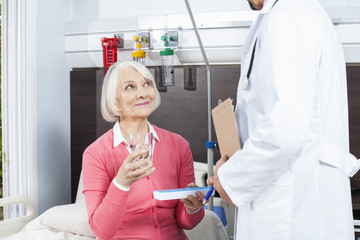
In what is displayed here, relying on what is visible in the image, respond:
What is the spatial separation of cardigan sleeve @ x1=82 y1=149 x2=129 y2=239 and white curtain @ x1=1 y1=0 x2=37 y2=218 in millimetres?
1061

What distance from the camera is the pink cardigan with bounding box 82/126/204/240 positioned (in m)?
1.33

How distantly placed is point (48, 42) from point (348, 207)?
6.60 ft

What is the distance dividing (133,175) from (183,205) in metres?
0.33

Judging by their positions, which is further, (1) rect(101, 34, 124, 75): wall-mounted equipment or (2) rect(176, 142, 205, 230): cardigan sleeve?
(1) rect(101, 34, 124, 75): wall-mounted equipment

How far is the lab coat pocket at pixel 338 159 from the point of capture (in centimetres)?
98

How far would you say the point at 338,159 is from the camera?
3.25ft

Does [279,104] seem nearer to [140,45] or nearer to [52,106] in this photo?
[140,45]

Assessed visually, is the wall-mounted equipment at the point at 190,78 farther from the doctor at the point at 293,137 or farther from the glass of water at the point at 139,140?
the doctor at the point at 293,137

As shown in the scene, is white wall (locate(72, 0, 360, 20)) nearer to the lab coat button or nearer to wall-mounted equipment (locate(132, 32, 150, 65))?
wall-mounted equipment (locate(132, 32, 150, 65))

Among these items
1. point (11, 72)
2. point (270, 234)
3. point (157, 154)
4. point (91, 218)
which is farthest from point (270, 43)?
point (11, 72)

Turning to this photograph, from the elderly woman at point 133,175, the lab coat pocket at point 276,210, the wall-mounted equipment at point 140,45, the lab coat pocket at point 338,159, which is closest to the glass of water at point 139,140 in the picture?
the elderly woman at point 133,175

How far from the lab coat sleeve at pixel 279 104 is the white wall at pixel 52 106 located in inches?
69.5

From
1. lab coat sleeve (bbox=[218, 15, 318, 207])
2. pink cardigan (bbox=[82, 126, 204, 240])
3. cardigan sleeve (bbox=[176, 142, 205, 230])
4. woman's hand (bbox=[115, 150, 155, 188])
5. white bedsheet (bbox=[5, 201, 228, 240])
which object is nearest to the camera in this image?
lab coat sleeve (bbox=[218, 15, 318, 207])

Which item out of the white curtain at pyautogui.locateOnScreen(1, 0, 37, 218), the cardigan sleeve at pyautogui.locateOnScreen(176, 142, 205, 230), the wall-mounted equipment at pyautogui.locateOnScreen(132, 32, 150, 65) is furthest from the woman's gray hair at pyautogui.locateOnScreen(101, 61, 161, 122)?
the white curtain at pyautogui.locateOnScreen(1, 0, 37, 218)
